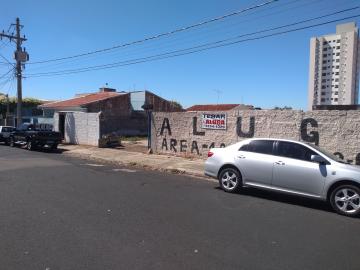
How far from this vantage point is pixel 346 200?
852 centimetres

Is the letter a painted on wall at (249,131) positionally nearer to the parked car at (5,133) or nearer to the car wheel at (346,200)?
the car wheel at (346,200)

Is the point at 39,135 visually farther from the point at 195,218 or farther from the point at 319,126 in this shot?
the point at 195,218

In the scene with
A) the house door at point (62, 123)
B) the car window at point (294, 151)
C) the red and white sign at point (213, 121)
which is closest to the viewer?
the car window at point (294, 151)

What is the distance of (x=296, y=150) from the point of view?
9648 millimetres

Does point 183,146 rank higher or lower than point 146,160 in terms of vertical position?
higher

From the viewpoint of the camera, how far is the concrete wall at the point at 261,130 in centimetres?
1342

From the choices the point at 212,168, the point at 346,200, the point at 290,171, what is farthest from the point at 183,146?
the point at 346,200

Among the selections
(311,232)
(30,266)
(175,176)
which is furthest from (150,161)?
(30,266)

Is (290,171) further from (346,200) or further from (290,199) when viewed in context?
(346,200)

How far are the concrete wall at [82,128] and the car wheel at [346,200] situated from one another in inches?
762

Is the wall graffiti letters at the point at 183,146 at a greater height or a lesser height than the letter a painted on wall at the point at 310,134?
lesser

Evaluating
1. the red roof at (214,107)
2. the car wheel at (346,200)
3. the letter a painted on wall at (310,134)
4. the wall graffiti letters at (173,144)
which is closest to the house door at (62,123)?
the wall graffiti letters at (173,144)

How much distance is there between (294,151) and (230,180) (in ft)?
6.07

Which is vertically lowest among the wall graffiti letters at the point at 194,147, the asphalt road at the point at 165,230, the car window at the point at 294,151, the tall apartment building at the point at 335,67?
the asphalt road at the point at 165,230
